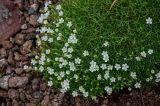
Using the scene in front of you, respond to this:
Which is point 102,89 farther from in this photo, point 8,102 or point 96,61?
point 8,102

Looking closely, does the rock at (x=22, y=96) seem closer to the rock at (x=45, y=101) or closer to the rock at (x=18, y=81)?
the rock at (x=18, y=81)

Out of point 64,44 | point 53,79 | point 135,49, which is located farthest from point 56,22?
point 135,49

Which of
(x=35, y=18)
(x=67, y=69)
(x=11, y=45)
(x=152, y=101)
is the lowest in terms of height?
(x=152, y=101)

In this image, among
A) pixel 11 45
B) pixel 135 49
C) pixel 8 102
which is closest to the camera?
pixel 135 49

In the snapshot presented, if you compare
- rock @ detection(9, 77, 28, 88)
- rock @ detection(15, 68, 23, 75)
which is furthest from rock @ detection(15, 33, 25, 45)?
rock @ detection(9, 77, 28, 88)

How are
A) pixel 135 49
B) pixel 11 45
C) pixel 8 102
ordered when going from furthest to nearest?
pixel 11 45
pixel 8 102
pixel 135 49

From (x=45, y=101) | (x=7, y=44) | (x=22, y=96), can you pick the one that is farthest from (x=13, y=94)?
(x=7, y=44)

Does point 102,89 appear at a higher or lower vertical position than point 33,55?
lower
